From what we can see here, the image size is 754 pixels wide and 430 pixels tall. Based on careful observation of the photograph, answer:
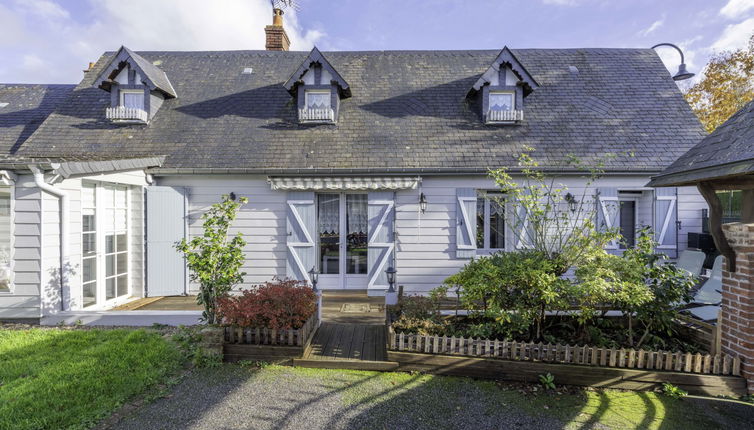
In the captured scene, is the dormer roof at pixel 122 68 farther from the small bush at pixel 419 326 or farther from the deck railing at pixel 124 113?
the small bush at pixel 419 326

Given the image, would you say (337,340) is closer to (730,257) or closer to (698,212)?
(730,257)

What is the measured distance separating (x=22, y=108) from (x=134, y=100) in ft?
16.2

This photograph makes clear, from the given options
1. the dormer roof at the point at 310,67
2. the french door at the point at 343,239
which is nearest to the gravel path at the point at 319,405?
the french door at the point at 343,239

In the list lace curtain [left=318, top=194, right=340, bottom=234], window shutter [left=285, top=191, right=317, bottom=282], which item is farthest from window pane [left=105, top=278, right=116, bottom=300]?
lace curtain [left=318, top=194, right=340, bottom=234]

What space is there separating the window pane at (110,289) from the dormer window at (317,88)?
643cm

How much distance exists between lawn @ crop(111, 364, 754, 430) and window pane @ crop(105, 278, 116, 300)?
461 centimetres

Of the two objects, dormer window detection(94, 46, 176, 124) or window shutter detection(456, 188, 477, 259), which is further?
dormer window detection(94, 46, 176, 124)

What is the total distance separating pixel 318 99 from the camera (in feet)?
34.0

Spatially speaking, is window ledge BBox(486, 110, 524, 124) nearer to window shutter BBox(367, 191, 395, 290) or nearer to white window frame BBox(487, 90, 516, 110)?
white window frame BBox(487, 90, 516, 110)

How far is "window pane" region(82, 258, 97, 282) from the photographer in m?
7.13

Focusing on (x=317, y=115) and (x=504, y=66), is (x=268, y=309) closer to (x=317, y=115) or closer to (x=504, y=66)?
(x=317, y=115)

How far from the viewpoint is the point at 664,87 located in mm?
11070

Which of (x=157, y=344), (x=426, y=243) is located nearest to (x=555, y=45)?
(x=426, y=243)

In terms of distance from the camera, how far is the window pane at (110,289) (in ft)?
25.1
